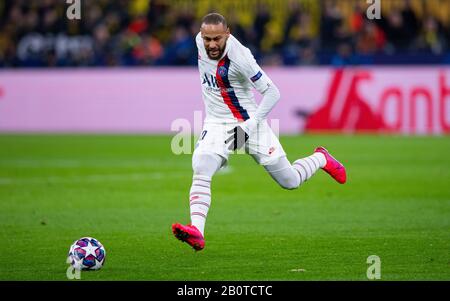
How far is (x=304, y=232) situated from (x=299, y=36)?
1661 centimetres

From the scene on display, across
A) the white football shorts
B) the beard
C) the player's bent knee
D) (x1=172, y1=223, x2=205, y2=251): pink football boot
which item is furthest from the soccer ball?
the player's bent knee

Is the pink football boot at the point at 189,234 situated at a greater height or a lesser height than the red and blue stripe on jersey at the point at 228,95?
lesser

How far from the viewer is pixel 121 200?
14227mm

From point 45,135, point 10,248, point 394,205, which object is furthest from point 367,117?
point 10,248

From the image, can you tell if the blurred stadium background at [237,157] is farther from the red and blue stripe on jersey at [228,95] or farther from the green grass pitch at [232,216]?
the red and blue stripe on jersey at [228,95]

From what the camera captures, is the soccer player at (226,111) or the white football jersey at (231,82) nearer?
the soccer player at (226,111)

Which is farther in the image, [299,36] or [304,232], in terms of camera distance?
[299,36]

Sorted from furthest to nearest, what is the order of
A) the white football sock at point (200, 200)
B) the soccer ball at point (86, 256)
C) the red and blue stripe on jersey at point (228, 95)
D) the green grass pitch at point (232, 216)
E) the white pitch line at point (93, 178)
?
the white pitch line at point (93, 178) < the red and blue stripe on jersey at point (228, 95) < the white football sock at point (200, 200) < the green grass pitch at point (232, 216) < the soccer ball at point (86, 256)

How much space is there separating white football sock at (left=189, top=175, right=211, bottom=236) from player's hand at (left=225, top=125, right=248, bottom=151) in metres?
0.47

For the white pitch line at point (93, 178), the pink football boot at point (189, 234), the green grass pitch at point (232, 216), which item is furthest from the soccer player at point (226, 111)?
the white pitch line at point (93, 178)

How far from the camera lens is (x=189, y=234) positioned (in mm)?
8945

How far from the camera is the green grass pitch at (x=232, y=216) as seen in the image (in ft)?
29.0

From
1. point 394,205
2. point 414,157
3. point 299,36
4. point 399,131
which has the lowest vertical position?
point 394,205

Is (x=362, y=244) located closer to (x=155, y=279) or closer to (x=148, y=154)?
(x=155, y=279)
